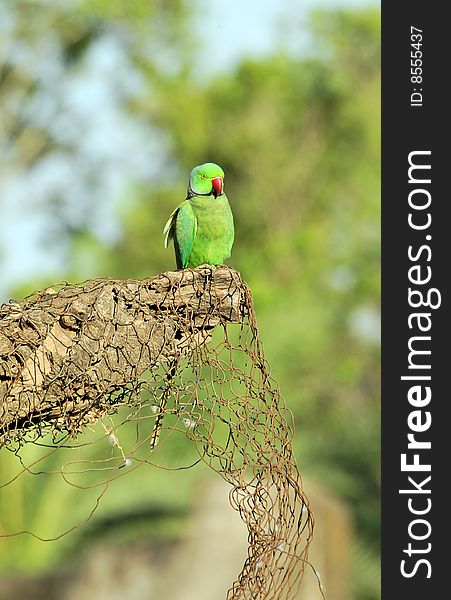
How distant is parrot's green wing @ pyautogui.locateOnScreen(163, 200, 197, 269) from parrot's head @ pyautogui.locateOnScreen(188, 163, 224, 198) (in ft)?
0.32

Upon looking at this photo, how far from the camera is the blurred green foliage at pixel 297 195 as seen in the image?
19.6 meters

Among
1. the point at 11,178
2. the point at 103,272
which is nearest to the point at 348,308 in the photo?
the point at 103,272

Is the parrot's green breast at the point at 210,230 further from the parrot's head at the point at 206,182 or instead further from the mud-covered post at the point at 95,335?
the mud-covered post at the point at 95,335

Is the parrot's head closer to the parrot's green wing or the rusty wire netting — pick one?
the parrot's green wing

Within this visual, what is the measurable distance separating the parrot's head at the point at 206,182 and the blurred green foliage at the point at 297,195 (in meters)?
10.3

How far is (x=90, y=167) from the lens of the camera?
22688mm

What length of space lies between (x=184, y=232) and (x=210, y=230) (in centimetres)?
15

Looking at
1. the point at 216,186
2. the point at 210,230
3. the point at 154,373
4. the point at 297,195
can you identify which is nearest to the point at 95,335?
the point at 154,373

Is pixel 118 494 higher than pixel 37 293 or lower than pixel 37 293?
higher

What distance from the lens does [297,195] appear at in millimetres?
30594

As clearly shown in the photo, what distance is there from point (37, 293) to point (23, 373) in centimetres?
43

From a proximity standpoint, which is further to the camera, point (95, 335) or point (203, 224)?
point (203, 224)

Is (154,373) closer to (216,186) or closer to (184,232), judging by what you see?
(184,232)

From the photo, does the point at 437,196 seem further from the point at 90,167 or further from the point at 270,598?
the point at 90,167
